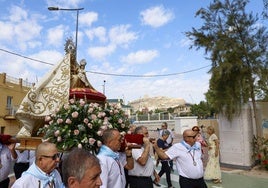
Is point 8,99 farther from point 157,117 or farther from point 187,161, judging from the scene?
point 187,161

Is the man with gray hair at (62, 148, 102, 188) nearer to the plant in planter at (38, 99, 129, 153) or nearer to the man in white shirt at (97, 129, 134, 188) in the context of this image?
the man in white shirt at (97, 129, 134, 188)

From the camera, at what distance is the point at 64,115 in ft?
11.8

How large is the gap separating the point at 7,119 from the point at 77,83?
25018 millimetres

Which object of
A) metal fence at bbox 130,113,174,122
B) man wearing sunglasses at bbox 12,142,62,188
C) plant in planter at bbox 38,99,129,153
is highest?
metal fence at bbox 130,113,174,122

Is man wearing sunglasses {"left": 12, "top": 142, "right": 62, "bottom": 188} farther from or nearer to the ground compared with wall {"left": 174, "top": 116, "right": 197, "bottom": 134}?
nearer to the ground

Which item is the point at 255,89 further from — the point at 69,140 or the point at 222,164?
the point at 69,140

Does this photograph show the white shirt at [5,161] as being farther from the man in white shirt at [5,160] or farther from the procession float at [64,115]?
the procession float at [64,115]

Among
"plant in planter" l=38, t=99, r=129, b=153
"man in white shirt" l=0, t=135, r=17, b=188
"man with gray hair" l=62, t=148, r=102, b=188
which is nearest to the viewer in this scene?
"man with gray hair" l=62, t=148, r=102, b=188

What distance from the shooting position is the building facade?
2552 centimetres

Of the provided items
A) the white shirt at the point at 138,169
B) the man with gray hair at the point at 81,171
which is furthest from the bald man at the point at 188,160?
the man with gray hair at the point at 81,171

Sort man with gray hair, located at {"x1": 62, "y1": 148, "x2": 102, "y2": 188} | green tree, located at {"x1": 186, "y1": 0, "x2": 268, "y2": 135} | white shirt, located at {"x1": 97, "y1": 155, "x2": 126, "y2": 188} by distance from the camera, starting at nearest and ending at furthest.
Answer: man with gray hair, located at {"x1": 62, "y1": 148, "x2": 102, "y2": 188} < white shirt, located at {"x1": 97, "y1": 155, "x2": 126, "y2": 188} < green tree, located at {"x1": 186, "y1": 0, "x2": 268, "y2": 135}

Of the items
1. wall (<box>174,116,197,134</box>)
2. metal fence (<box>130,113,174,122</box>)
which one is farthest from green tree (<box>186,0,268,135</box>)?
metal fence (<box>130,113,174,122</box>)

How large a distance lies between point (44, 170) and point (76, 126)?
0.86 m

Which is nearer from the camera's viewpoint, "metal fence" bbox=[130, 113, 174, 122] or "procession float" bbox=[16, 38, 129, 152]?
"procession float" bbox=[16, 38, 129, 152]
